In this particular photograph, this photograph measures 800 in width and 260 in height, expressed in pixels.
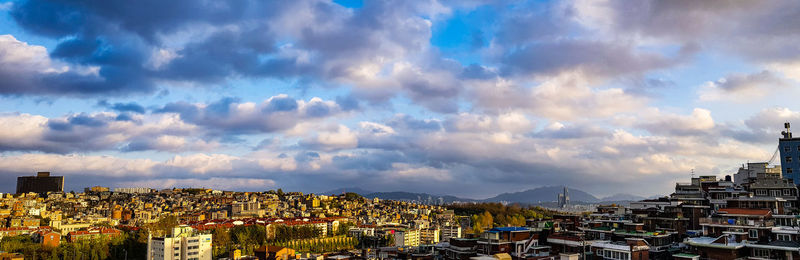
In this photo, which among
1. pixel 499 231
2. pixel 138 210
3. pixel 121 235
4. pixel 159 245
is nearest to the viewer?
pixel 499 231

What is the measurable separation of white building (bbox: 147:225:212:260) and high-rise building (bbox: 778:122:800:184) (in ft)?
161

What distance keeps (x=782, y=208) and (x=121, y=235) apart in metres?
61.5

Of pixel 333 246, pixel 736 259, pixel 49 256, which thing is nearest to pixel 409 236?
pixel 333 246

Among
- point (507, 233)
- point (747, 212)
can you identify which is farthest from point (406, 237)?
point (747, 212)

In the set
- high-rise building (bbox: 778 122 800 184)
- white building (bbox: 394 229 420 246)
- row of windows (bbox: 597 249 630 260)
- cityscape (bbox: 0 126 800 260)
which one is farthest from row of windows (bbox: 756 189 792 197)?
white building (bbox: 394 229 420 246)

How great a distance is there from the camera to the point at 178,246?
49812mm

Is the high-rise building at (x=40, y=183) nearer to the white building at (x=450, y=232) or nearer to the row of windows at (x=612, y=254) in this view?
the white building at (x=450, y=232)

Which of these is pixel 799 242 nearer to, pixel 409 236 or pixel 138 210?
pixel 409 236

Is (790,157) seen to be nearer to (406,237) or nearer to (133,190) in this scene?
(406,237)

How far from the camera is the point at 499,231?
29.2 meters

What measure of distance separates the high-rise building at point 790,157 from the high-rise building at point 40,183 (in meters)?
167

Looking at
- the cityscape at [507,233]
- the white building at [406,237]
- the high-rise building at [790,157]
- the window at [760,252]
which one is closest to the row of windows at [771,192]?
the cityscape at [507,233]

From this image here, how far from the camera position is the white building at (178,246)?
4931cm

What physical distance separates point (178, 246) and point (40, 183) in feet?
423
